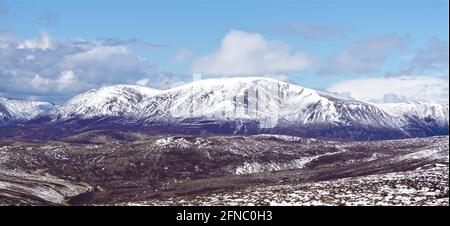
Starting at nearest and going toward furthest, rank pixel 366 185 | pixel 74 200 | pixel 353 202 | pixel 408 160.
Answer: pixel 353 202
pixel 366 185
pixel 74 200
pixel 408 160

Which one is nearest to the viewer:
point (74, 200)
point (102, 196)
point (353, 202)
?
point (353, 202)
